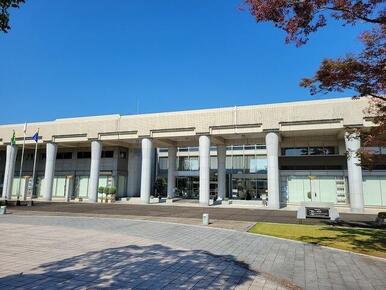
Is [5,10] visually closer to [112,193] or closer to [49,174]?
A: [112,193]

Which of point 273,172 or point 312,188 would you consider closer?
point 273,172

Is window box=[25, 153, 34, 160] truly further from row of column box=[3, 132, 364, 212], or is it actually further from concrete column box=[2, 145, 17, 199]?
concrete column box=[2, 145, 17, 199]

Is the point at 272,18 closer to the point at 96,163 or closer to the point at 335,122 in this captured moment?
the point at 335,122

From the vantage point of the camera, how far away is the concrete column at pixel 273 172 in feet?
103

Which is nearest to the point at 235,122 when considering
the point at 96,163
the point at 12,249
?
the point at 96,163

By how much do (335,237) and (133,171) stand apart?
115 feet

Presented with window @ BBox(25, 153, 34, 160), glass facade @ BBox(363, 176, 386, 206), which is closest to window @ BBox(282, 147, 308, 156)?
glass facade @ BBox(363, 176, 386, 206)

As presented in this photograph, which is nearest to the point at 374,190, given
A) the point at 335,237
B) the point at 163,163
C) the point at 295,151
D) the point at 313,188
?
the point at 313,188

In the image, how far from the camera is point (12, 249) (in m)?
9.41

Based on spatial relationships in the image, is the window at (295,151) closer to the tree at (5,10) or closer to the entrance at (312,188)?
the entrance at (312,188)

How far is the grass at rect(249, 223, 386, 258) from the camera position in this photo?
427 inches

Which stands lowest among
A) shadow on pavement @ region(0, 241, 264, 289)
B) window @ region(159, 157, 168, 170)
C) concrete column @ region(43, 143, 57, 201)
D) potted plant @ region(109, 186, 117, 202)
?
shadow on pavement @ region(0, 241, 264, 289)

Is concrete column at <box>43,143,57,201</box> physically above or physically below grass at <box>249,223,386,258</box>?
above

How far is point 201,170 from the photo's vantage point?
3425 centimetres
